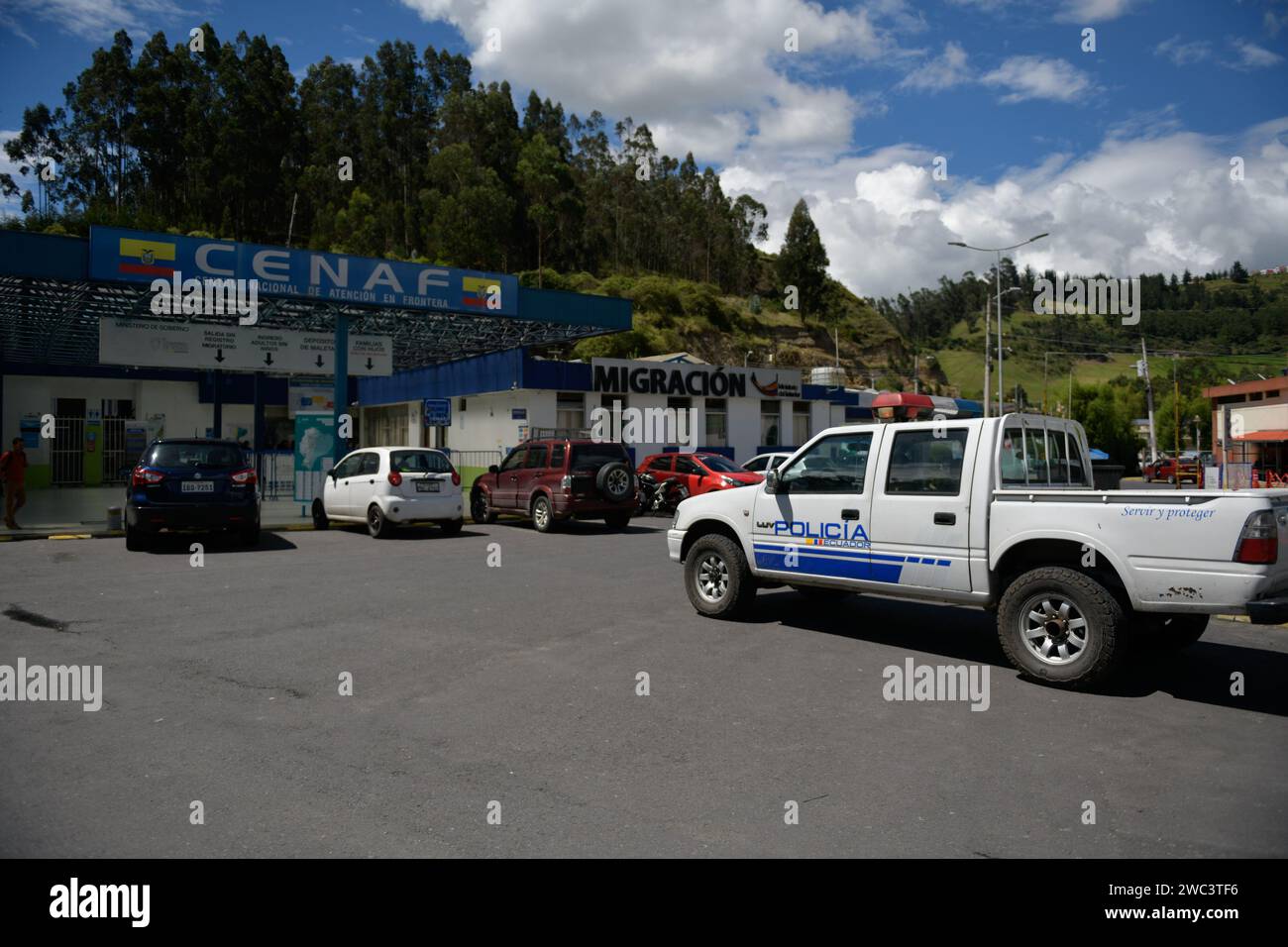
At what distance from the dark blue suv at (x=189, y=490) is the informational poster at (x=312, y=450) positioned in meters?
6.98

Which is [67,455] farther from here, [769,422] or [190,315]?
[769,422]

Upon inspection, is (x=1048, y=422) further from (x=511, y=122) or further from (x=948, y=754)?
(x=511, y=122)

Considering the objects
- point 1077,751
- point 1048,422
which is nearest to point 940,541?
point 1048,422

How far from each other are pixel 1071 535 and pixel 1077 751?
1829 mm

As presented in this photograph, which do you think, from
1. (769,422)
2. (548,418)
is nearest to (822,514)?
(548,418)

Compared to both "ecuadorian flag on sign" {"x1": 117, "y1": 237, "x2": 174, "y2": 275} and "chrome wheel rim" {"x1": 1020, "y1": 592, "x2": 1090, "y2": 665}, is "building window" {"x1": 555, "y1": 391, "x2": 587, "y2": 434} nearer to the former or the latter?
"ecuadorian flag on sign" {"x1": 117, "y1": 237, "x2": 174, "y2": 275}

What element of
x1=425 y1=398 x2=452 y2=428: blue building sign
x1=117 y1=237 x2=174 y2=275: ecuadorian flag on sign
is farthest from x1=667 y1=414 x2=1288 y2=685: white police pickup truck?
x1=425 y1=398 x2=452 y2=428: blue building sign

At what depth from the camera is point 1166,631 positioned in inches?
293

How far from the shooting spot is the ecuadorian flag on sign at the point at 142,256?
18.2 m

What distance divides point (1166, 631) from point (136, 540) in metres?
14.3

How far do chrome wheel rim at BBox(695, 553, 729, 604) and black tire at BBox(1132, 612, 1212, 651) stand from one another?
3683 mm
